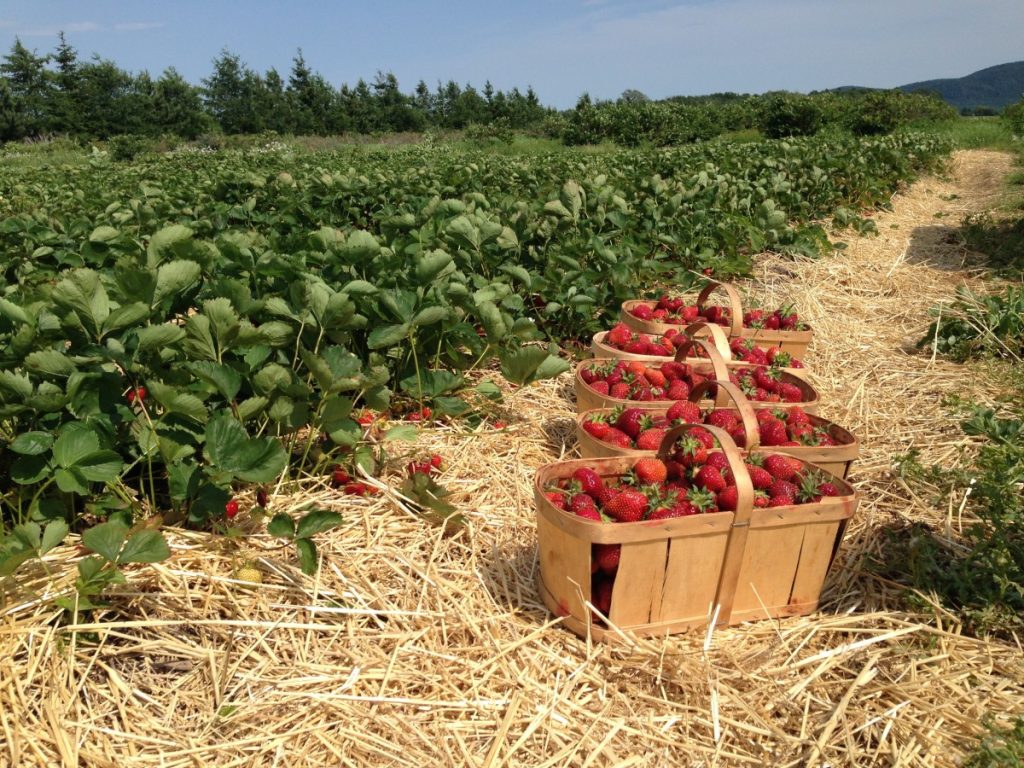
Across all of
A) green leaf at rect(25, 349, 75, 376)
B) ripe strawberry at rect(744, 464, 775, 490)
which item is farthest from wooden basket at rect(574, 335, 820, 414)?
green leaf at rect(25, 349, 75, 376)

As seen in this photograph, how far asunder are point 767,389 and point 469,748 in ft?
6.28

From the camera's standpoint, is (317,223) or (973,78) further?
(973,78)

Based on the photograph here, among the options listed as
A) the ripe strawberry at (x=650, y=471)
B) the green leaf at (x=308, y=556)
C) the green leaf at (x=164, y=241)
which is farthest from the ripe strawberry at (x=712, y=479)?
the green leaf at (x=164, y=241)

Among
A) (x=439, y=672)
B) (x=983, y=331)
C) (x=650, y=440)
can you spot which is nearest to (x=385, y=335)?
(x=650, y=440)

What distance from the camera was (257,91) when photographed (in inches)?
1823

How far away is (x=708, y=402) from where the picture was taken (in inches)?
113

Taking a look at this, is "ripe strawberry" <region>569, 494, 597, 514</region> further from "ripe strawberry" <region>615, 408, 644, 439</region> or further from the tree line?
the tree line

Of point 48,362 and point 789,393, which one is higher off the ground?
point 48,362

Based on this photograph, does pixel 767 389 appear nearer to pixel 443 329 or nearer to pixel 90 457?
pixel 443 329

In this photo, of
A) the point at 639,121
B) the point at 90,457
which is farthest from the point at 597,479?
the point at 639,121

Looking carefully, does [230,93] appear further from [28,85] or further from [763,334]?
[763,334]

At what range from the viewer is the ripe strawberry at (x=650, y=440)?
7.86ft

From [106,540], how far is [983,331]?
15.4ft

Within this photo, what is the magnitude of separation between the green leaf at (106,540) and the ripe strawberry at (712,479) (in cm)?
157
